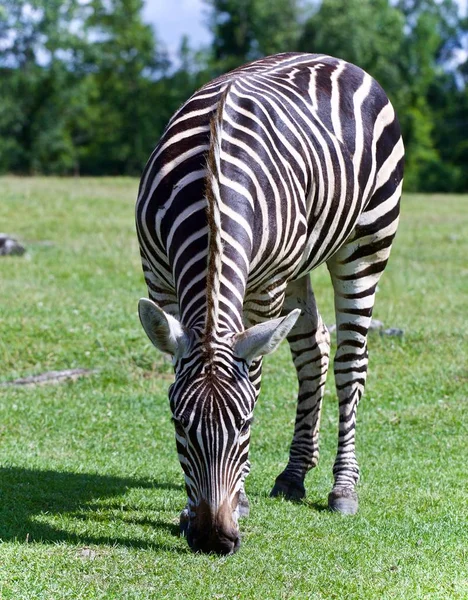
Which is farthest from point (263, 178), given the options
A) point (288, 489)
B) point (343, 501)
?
point (288, 489)

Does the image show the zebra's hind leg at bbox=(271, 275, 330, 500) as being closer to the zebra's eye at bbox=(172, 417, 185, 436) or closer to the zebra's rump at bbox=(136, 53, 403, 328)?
the zebra's rump at bbox=(136, 53, 403, 328)

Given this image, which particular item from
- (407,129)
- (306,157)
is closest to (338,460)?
(306,157)

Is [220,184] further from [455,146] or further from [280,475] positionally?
[455,146]

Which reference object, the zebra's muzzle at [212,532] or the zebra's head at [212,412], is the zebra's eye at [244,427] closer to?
the zebra's head at [212,412]

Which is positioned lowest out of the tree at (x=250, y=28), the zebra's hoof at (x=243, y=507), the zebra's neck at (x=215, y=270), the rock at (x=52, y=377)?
the rock at (x=52, y=377)

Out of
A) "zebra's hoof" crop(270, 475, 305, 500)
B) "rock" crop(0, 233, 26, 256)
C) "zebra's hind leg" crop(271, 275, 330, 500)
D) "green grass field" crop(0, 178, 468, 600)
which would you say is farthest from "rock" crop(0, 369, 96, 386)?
"rock" crop(0, 233, 26, 256)

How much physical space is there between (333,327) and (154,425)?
392 cm

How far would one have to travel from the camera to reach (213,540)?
15.4ft

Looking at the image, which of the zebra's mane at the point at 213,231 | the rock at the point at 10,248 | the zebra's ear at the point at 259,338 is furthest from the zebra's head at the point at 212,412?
the rock at the point at 10,248

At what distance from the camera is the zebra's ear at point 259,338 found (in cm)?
Result: 485

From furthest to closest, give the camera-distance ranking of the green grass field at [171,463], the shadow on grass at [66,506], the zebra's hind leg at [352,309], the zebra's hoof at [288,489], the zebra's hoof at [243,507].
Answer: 1. the zebra's hind leg at [352,309]
2. the zebra's hoof at [288,489]
3. the zebra's hoof at [243,507]
4. the shadow on grass at [66,506]
5. the green grass field at [171,463]

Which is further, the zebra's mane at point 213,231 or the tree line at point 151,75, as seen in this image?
the tree line at point 151,75

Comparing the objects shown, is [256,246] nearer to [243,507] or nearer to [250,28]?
[243,507]

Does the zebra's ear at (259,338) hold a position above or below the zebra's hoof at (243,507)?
above
